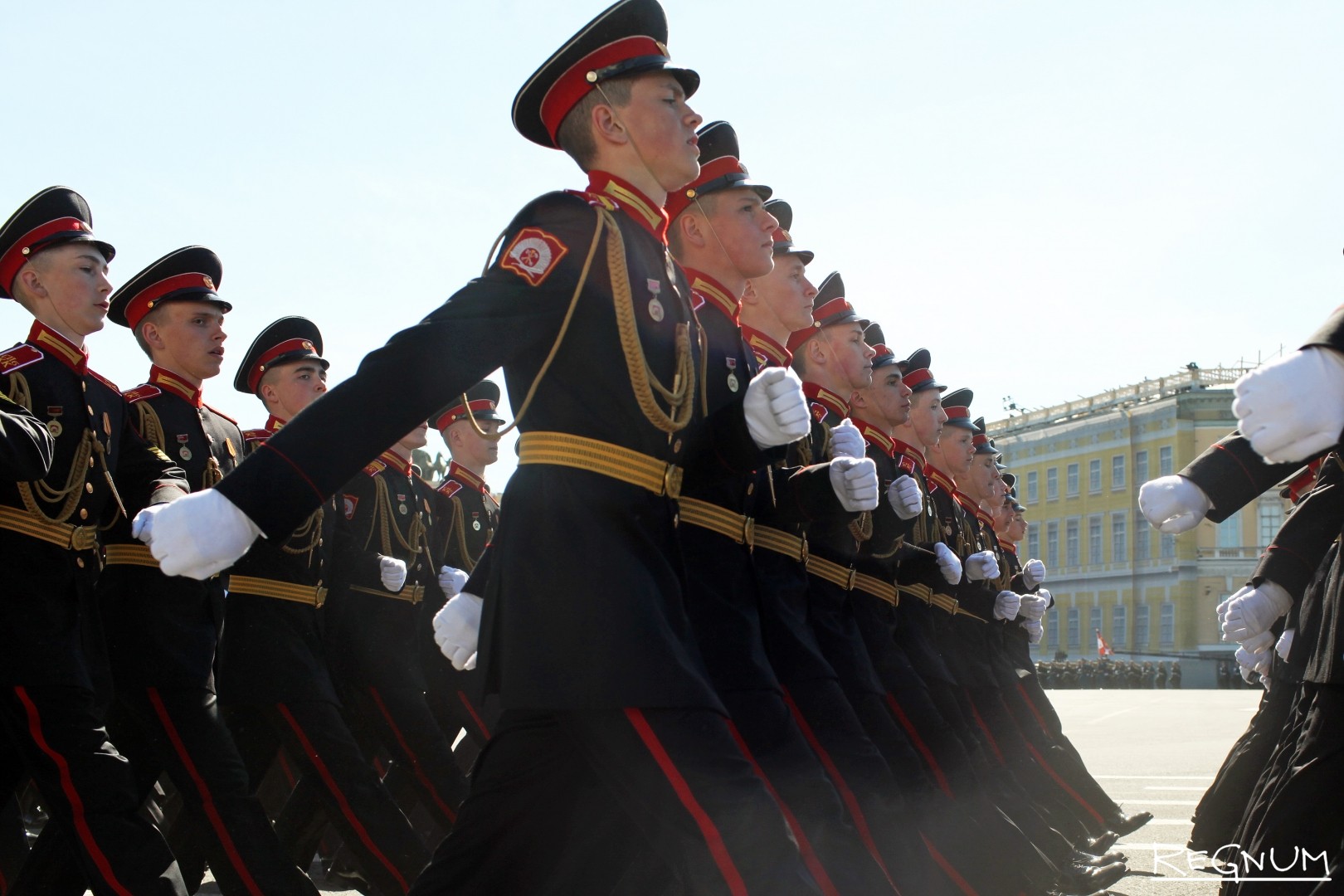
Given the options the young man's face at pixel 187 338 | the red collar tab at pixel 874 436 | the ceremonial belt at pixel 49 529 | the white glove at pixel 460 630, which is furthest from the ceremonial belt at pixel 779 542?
the young man's face at pixel 187 338

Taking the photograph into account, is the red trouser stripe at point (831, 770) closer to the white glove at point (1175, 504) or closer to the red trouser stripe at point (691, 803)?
the white glove at point (1175, 504)

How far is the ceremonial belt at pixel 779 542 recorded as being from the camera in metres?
4.78

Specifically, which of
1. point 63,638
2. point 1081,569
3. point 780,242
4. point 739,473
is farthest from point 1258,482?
point 1081,569

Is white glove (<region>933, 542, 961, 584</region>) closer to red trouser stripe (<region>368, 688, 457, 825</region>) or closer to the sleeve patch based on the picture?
red trouser stripe (<region>368, 688, 457, 825</region>)

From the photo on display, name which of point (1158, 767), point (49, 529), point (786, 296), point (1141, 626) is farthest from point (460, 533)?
point (1141, 626)

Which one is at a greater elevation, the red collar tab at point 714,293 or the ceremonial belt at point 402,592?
the red collar tab at point 714,293

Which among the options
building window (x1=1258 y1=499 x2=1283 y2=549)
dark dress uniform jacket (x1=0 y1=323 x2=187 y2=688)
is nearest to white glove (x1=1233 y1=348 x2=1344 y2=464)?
dark dress uniform jacket (x1=0 y1=323 x2=187 y2=688)

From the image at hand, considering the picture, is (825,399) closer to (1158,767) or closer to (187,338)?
(187,338)

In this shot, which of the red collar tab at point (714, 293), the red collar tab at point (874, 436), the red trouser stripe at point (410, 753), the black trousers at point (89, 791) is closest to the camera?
Answer: the black trousers at point (89, 791)

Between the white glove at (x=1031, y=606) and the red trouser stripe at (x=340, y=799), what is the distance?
224 inches

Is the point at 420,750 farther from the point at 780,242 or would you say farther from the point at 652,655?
the point at 652,655

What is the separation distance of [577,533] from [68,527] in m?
2.36

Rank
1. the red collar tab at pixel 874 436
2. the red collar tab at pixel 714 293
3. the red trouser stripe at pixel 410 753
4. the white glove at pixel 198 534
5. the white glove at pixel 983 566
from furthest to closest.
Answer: the white glove at pixel 983 566
the red collar tab at pixel 874 436
the red trouser stripe at pixel 410 753
the red collar tab at pixel 714 293
the white glove at pixel 198 534

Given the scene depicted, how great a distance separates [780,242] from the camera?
5996 millimetres
